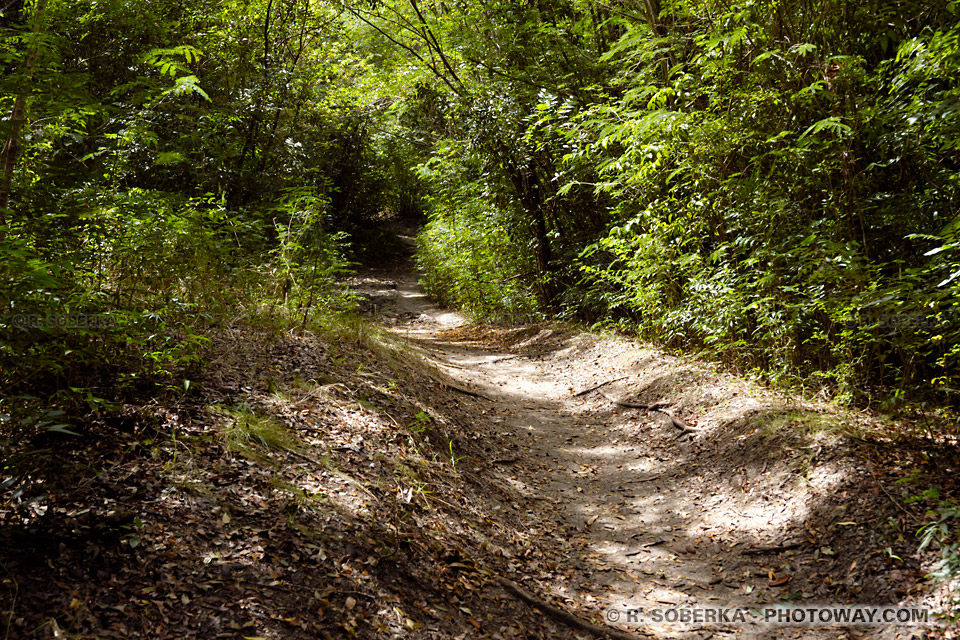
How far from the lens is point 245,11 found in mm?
9219

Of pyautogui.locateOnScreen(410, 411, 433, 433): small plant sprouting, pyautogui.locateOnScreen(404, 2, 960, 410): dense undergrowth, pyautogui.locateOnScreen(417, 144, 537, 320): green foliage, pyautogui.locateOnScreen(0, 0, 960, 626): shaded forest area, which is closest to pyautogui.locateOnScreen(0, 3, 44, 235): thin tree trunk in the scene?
pyautogui.locateOnScreen(0, 0, 960, 626): shaded forest area

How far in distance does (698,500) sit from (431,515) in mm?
2470

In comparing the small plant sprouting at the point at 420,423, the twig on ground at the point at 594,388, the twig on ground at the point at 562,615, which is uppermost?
the small plant sprouting at the point at 420,423

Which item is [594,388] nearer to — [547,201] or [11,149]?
[547,201]

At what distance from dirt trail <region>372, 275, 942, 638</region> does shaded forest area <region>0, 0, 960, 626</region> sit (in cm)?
44

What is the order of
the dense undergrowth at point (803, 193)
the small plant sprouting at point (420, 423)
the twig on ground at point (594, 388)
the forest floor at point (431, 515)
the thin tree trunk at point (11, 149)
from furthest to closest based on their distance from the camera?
the twig on ground at point (594, 388), the small plant sprouting at point (420, 423), the dense undergrowth at point (803, 193), the thin tree trunk at point (11, 149), the forest floor at point (431, 515)

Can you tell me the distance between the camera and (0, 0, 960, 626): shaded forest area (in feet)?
10.9

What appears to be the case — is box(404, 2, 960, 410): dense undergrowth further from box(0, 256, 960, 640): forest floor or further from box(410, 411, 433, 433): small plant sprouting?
box(410, 411, 433, 433): small plant sprouting

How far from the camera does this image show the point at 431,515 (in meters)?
3.97

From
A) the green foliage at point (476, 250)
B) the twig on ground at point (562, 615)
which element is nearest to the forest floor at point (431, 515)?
the twig on ground at point (562, 615)

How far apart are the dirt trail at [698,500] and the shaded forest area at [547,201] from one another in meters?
0.44

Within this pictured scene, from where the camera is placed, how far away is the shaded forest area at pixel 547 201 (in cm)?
332

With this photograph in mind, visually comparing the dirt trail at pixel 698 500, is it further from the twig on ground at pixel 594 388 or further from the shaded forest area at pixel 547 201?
the shaded forest area at pixel 547 201

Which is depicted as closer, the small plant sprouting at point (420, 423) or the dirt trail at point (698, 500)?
the dirt trail at point (698, 500)
